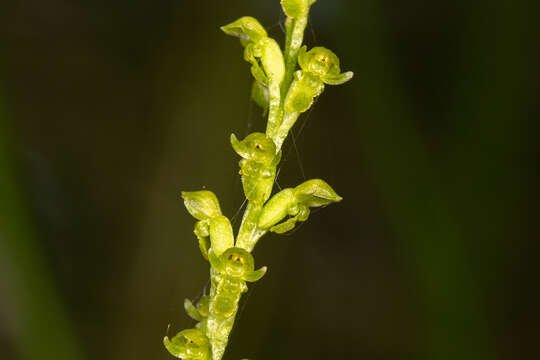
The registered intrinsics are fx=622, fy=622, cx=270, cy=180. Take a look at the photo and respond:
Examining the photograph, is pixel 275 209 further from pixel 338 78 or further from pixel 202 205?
pixel 338 78

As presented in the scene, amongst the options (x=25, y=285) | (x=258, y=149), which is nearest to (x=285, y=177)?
(x=25, y=285)

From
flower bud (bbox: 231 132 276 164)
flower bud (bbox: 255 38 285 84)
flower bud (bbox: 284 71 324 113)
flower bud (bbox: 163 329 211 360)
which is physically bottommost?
flower bud (bbox: 163 329 211 360)

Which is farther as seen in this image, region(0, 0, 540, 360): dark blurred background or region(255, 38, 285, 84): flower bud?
region(0, 0, 540, 360): dark blurred background

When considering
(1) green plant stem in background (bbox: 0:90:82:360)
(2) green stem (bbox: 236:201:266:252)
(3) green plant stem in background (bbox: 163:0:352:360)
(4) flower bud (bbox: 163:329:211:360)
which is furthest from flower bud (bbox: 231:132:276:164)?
(1) green plant stem in background (bbox: 0:90:82:360)

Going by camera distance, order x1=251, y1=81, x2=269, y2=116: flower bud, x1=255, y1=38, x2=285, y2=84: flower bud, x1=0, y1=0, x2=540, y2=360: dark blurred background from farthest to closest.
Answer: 1. x1=0, y1=0, x2=540, y2=360: dark blurred background
2. x1=251, y1=81, x2=269, y2=116: flower bud
3. x1=255, y1=38, x2=285, y2=84: flower bud

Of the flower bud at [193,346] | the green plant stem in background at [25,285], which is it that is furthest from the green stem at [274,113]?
the green plant stem in background at [25,285]

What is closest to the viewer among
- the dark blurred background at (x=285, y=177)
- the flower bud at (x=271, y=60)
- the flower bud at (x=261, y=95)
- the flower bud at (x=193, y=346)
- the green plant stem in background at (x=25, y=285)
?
the flower bud at (x=193, y=346)

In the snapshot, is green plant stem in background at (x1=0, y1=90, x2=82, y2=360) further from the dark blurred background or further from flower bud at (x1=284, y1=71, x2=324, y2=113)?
flower bud at (x1=284, y1=71, x2=324, y2=113)

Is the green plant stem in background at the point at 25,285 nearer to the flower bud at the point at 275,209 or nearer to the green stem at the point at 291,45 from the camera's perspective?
the flower bud at the point at 275,209

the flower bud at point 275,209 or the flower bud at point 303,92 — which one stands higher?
the flower bud at point 303,92
